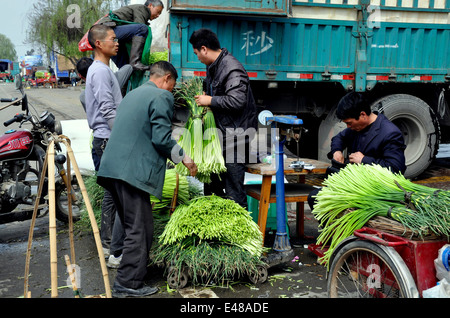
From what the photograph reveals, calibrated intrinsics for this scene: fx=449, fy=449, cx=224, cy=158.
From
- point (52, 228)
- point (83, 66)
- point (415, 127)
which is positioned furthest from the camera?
point (415, 127)

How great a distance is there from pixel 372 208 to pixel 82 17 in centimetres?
2797

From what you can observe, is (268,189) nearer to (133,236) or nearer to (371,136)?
(371,136)

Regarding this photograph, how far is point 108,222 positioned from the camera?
443 cm

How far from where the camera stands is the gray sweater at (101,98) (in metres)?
4.12

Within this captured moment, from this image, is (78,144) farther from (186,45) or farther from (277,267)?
(277,267)

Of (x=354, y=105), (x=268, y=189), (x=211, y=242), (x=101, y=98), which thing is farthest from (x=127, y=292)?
(x=354, y=105)

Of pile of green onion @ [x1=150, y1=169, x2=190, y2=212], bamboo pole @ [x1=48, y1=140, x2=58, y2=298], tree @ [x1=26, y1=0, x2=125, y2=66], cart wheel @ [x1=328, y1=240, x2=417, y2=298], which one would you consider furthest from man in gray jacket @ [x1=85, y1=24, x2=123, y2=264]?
tree @ [x1=26, y1=0, x2=125, y2=66]

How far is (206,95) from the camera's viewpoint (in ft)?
13.6

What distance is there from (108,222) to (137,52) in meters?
2.10

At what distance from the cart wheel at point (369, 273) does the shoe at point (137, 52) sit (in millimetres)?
3409

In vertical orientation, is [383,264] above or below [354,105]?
below

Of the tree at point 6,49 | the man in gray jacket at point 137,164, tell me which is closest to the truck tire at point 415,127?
the man in gray jacket at point 137,164
